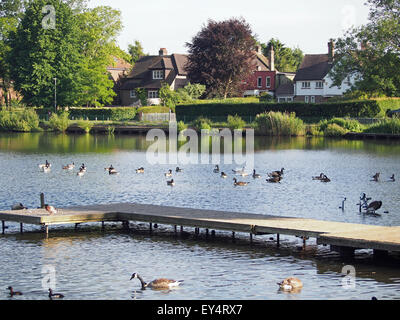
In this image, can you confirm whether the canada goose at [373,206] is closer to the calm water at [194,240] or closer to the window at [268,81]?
the calm water at [194,240]

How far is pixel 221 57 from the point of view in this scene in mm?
117812

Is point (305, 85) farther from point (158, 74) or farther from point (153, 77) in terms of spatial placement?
point (153, 77)

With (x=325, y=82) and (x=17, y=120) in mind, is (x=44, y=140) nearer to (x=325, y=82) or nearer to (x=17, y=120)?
(x=17, y=120)

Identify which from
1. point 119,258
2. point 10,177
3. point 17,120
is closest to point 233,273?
point 119,258

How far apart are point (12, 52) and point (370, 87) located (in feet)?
186

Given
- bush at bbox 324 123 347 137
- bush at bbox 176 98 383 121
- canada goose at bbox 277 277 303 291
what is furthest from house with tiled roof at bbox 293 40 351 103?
canada goose at bbox 277 277 303 291

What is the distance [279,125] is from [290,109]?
28.2 ft

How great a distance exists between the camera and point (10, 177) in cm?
5122

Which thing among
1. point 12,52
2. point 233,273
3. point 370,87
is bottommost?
point 233,273

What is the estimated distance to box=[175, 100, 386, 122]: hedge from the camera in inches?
3688

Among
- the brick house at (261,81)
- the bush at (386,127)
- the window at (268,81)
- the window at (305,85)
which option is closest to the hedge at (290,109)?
the bush at (386,127)

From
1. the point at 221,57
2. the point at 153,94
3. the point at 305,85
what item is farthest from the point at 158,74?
the point at 305,85

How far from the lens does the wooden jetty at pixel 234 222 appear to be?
25703mm

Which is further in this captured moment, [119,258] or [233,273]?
[119,258]
